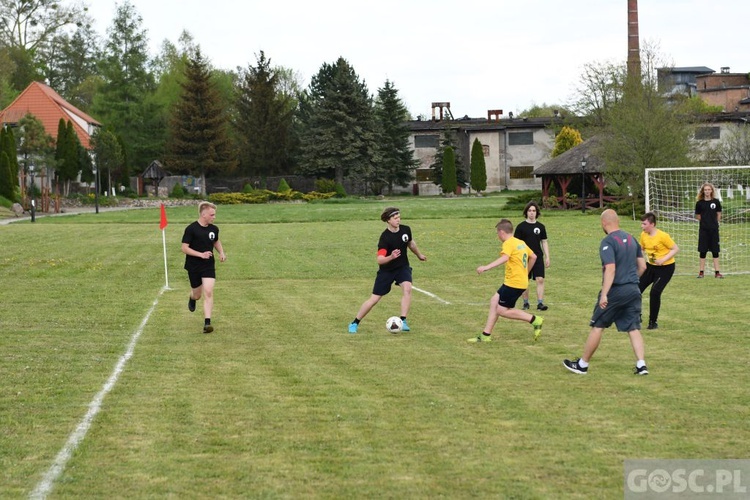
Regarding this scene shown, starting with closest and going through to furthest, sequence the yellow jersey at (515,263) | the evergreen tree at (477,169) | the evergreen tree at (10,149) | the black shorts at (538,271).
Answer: the yellow jersey at (515,263), the black shorts at (538,271), the evergreen tree at (10,149), the evergreen tree at (477,169)

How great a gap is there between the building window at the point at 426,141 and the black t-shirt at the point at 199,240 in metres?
86.7

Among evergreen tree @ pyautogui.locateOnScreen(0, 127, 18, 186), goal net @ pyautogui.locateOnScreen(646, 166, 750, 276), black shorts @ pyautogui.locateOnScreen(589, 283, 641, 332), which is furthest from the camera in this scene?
evergreen tree @ pyautogui.locateOnScreen(0, 127, 18, 186)

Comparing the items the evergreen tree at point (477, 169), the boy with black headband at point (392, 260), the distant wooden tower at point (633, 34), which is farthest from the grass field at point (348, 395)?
the evergreen tree at point (477, 169)

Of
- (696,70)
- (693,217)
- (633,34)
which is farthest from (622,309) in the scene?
(696,70)

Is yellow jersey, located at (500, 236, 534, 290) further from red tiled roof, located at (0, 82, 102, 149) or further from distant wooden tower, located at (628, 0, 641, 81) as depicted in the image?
red tiled roof, located at (0, 82, 102, 149)

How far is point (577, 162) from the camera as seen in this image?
60.5 m

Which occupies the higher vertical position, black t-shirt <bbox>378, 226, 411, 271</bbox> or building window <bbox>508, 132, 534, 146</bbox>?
building window <bbox>508, 132, 534, 146</bbox>

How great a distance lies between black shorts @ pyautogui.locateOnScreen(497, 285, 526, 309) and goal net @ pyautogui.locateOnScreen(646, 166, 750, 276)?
1164 cm

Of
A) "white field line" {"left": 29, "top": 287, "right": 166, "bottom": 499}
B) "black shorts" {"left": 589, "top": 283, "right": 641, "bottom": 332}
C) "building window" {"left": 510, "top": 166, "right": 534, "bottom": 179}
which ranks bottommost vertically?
"white field line" {"left": 29, "top": 287, "right": 166, "bottom": 499}

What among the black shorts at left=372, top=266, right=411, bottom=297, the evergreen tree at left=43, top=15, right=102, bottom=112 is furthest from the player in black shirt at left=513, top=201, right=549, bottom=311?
the evergreen tree at left=43, top=15, right=102, bottom=112

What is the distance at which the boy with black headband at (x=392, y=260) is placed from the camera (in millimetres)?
13875

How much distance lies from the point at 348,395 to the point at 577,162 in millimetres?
52863

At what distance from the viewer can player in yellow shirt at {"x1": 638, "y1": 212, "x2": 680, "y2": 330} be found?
1435 cm

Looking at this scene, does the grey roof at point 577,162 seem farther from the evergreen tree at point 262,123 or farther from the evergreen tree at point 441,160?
the evergreen tree at point 262,123
